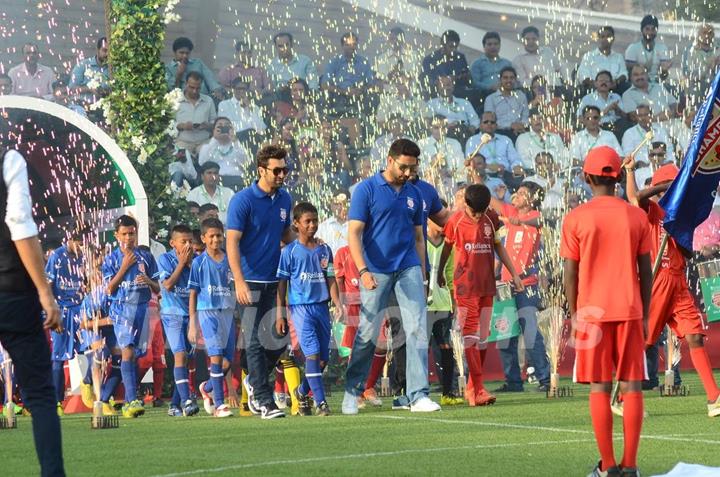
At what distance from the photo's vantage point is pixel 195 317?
1302 centimetres

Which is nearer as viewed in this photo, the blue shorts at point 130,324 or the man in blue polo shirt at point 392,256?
the man in blue polo shirt at point 392,256

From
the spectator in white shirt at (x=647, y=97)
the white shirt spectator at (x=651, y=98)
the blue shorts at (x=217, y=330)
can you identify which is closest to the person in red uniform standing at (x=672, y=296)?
the blue shorts at (x=217, y=330)

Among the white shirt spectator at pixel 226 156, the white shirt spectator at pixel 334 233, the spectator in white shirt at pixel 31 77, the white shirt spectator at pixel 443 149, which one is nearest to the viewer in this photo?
the white shirt spectator at pixel 334 233

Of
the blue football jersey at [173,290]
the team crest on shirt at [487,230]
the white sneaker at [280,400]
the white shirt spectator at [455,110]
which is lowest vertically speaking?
the white sneaker at [280,400]

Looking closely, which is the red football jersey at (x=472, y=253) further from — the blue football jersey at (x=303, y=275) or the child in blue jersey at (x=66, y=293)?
the child in blue jersey at (x=66, y=293)

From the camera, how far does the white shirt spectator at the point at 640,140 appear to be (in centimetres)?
2180

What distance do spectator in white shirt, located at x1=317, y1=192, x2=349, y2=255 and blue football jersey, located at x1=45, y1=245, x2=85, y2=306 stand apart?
3.87 metres

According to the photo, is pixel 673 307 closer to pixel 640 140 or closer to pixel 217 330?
pixel 217 330

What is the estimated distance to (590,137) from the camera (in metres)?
21.9

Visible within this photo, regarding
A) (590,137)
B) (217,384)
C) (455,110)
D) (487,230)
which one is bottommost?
(217,384)

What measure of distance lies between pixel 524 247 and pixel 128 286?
485 cm

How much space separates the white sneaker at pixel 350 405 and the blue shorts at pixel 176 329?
1.93 metres

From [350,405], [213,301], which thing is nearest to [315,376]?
[350,405]

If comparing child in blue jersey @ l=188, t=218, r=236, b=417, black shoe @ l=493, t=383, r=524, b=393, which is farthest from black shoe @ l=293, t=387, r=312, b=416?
black shoe @ l=493, t=383, r=524, b=393
